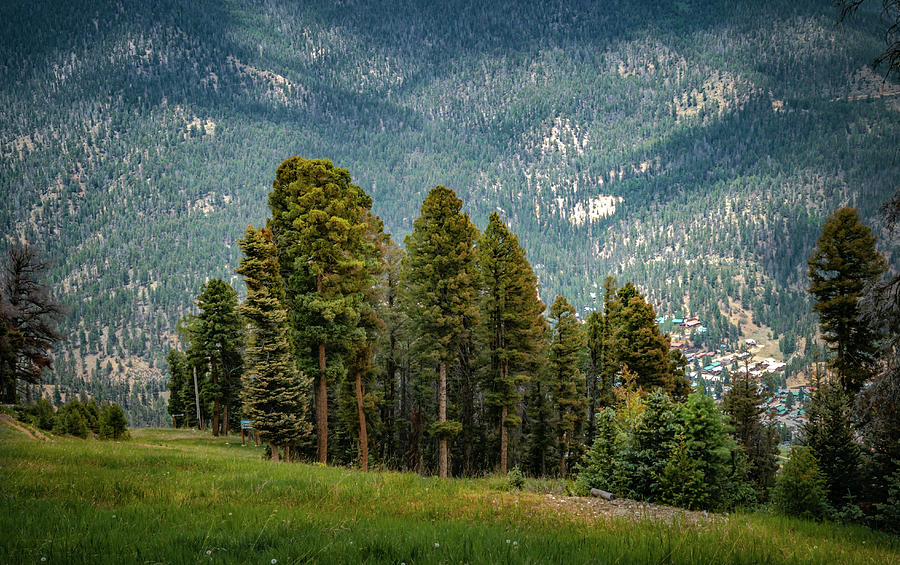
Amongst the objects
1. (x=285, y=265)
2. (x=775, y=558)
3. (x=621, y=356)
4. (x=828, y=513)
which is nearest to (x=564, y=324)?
(x=621, y=356)

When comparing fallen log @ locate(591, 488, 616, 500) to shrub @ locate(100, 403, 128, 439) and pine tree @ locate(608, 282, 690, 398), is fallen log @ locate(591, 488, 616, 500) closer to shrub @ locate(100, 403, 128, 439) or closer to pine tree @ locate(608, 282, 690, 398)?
pine tree @ locate(608, 282, 690, 398)

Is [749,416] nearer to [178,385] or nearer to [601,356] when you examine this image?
[601,356]

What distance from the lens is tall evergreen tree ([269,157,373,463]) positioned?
75.9ft

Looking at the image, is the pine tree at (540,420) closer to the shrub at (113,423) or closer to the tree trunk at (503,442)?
the tree trunk at (503,442)

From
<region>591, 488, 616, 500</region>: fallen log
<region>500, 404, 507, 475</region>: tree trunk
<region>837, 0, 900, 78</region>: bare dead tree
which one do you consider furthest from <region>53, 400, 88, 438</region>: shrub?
<region>837, 0, 900, 78</region>: bare dead tree

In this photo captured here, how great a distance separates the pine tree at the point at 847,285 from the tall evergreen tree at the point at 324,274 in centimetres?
2359

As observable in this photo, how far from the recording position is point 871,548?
7.27m

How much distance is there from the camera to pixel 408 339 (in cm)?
3278

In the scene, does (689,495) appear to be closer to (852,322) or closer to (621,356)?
(852,322)

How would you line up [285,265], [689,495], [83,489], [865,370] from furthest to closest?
[285,265] < [865,370] < [689,495] < [83,489]

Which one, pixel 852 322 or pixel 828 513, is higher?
pixel 852 322

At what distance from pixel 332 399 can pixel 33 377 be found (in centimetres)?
2245

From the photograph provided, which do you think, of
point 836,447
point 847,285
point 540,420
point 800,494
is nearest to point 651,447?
point 800,494

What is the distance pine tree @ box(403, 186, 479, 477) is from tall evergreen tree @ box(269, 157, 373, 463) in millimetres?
4622
